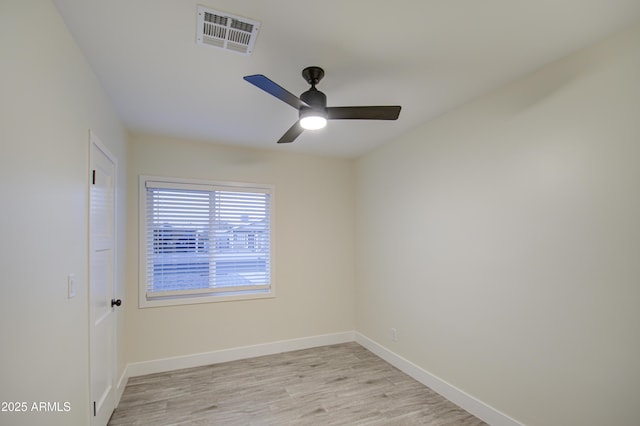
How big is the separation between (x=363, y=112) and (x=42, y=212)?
71.4 inches

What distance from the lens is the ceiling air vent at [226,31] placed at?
62.6 inches

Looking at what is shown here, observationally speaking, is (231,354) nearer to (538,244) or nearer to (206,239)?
(206,239)

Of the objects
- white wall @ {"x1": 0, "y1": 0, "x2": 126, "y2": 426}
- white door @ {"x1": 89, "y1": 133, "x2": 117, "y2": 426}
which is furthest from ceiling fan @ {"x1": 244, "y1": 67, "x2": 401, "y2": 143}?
white door @ {"x1": 89, "y1": 133, "x2": 117, "y2": 426}

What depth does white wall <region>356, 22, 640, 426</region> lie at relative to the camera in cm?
172

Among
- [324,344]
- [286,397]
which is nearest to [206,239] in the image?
[286,397]

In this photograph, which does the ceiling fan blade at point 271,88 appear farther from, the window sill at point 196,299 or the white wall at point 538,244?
the window sill at point 196,299

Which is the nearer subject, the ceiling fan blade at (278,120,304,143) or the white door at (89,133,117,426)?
the white door at (89,133,117,426)

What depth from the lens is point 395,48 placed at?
1.88 m

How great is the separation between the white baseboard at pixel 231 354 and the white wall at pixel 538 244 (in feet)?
4.16

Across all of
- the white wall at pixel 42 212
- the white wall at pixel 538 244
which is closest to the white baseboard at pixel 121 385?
the white wall at pixel 42 212

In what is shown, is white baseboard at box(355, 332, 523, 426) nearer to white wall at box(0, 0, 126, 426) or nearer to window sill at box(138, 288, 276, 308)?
window sill at box(138, 288, 276, 308)

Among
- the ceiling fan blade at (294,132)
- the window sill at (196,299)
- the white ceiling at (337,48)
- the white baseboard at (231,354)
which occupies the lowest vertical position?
the white baseboard at (231,354)

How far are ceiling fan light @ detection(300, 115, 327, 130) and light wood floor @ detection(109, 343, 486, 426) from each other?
91.9 inches

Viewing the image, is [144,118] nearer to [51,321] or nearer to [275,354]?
[51,321]
